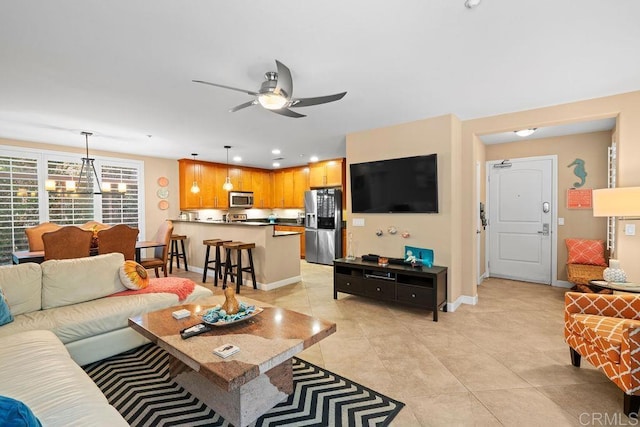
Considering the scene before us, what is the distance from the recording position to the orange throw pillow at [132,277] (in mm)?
2996

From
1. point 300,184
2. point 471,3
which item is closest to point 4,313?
point 471,3

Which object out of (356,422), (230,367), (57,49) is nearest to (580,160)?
(356,422)

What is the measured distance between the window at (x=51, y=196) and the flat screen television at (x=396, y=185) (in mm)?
3948

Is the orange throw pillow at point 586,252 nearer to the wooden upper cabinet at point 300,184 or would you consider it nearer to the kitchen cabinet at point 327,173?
the kitchen cabinet at point 327,173

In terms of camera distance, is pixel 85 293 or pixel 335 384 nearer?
pixel 335 384

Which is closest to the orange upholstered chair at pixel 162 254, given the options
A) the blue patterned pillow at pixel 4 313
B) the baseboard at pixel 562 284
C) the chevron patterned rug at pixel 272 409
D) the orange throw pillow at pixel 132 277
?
the orange throw pillow at pixel 132 277

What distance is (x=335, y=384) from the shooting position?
7.13 feet

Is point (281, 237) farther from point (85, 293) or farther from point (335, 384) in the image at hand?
point (335, 384)

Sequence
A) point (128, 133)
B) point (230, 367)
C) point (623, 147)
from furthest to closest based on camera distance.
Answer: point (128, 133), point (623, 147), point (230, 367)

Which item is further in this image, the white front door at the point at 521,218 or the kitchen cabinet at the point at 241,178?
the kitchen cabinet at the point at 241,178

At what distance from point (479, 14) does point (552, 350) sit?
2.81 metres

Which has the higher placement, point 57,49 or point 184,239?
point 57,49

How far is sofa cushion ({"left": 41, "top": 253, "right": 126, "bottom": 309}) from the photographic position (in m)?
2.65

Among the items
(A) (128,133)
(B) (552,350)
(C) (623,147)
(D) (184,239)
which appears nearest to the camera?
(B) (552,350)
